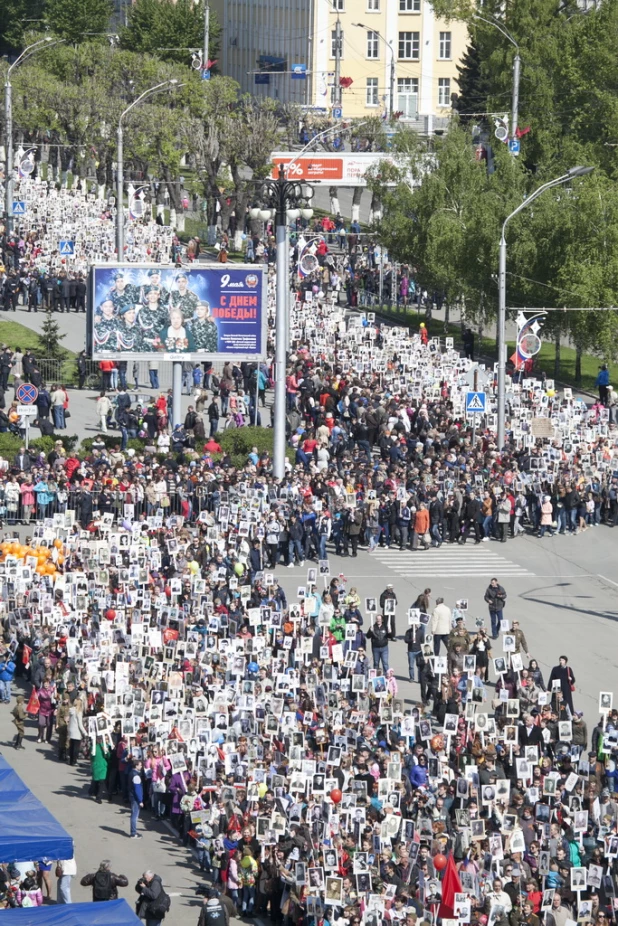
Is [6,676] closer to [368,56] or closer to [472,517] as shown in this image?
[472,517]

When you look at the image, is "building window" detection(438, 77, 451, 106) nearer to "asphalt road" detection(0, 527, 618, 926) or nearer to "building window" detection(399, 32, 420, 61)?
"building window" detection(399, 32, 420, 61)

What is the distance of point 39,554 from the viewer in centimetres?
3709

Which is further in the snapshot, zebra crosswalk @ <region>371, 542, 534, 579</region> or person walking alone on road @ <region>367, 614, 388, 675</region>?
zebra crosswalk @ <region>371, 542, 534, 579</region>

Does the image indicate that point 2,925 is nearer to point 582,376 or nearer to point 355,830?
point 355,830

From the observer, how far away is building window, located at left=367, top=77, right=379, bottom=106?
11088 centimetres

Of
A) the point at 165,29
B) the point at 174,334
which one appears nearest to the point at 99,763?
the point at 174,334

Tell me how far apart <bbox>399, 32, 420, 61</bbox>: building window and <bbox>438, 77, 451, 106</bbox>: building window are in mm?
1940

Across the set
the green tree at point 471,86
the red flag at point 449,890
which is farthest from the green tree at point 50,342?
the green tree at point 471,86

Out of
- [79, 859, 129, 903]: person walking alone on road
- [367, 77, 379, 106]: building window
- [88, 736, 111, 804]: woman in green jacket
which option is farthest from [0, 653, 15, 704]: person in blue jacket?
[367, 77, 379, 106]: building window

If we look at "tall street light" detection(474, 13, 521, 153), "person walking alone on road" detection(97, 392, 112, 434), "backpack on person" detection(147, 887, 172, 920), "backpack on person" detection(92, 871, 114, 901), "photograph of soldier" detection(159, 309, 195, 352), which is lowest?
"backpack on person" detection(147, 887, 172, 920)

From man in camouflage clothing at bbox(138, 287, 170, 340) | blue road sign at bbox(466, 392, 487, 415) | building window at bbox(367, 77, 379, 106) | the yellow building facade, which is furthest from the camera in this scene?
building window at bbox(367, 77, 379, 106)

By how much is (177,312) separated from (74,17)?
2833 inches

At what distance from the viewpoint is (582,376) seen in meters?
60.8

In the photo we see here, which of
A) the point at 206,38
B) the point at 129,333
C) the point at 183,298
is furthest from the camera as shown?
the point at 206,38
